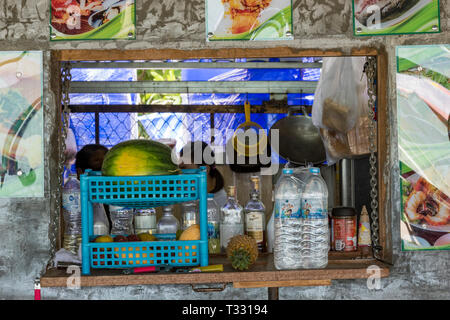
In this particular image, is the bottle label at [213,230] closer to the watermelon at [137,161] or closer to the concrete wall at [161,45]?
the watermelon at [137,161]

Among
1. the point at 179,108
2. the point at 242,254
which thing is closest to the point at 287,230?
the point at 242,254

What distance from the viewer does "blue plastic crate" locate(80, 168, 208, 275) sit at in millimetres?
1875

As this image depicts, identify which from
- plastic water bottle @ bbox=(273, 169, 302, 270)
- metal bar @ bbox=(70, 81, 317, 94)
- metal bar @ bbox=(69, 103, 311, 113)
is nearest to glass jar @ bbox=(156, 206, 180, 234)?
plastic water bottle @ bbox=(273, 169, 302, 270)

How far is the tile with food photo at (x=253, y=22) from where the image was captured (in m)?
2.13

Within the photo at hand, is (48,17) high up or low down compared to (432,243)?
up

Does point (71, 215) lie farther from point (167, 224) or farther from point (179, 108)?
Result: point (179, 108)

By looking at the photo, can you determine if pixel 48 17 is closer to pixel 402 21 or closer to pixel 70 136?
pixel 402 21

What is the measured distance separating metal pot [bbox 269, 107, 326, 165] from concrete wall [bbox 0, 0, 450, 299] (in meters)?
2.37

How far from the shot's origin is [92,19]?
7.02ft

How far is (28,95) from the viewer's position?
214 centimetres

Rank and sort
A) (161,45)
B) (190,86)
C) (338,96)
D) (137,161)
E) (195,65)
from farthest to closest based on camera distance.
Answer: (190,86), (195,65), (338,96), (161,45), (137,161)

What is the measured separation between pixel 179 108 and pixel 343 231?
255cm
